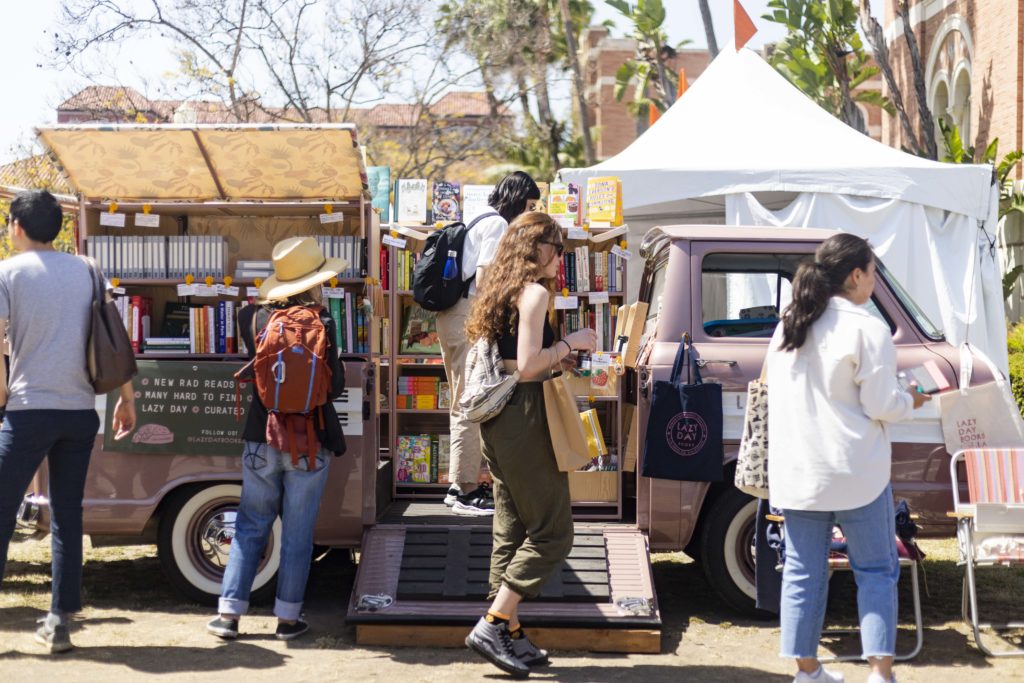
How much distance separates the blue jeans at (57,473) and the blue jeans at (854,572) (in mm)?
3168

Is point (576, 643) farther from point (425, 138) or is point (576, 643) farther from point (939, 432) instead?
point (425, 138)

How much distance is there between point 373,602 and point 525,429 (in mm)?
1315

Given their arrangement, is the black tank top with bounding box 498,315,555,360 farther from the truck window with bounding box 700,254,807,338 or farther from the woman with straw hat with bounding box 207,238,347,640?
the truck window with bounding box 700,254,807,338

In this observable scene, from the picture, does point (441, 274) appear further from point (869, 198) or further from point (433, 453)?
point (869, 198)

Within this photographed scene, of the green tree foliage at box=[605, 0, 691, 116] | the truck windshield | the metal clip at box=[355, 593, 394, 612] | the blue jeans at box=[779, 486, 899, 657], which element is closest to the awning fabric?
the metal clip at box=[355, 593, 394, 612]

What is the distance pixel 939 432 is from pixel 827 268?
1925 mm

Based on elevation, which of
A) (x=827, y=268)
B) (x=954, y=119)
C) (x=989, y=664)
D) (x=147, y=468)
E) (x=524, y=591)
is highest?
(x=954, y=119)

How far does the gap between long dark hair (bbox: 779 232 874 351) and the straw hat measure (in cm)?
234

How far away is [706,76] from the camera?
44.9ft

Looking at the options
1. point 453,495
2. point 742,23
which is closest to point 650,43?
point 742,23

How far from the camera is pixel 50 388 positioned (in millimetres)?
5148

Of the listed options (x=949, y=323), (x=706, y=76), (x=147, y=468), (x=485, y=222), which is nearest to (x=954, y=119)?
(x=706, y=76)

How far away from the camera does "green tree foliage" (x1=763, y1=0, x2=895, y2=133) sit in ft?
77.2

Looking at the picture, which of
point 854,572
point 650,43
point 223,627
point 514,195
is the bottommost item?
point 223,627
